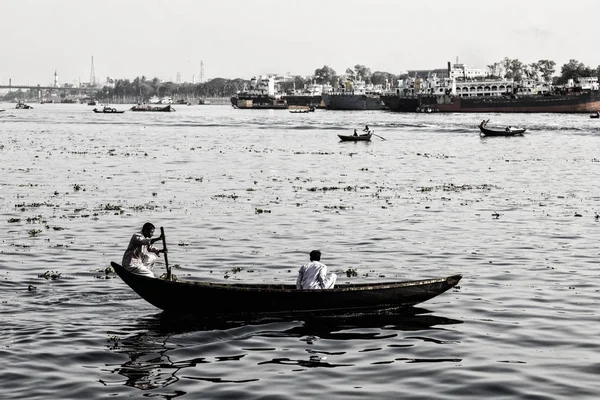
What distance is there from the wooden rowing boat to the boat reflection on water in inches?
9.8

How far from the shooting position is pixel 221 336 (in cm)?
2211

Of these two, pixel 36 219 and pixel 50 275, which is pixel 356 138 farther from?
pixel 50 275

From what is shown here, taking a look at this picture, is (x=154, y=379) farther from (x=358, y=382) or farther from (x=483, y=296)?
(x=483, y=296)

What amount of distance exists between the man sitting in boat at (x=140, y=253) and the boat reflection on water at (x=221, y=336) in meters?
1.34

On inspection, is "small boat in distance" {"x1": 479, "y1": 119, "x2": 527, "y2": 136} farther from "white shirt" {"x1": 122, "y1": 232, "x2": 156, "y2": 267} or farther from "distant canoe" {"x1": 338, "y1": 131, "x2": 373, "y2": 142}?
"white shirt" {"x1": 122, "y1": 232, "x2": 156, "y2": 267}

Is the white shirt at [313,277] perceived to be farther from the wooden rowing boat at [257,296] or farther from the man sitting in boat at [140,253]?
the man sitting in boat at [140,253]

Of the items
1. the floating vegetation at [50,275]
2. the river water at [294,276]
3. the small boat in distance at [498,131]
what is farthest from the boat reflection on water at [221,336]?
the small boat in distance at [498,131]

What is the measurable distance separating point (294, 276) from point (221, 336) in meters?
7.90

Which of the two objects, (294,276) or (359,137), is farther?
(359,137)

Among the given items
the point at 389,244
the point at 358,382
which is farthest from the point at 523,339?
the point at 389,244

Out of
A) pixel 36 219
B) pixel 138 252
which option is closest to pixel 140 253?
pixel 138 252

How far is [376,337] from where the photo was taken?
22328 mm

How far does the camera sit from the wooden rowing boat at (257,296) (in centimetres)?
2314

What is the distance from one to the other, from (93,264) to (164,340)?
10.5 metres
